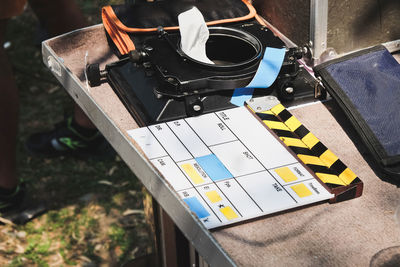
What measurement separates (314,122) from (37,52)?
2.52 m

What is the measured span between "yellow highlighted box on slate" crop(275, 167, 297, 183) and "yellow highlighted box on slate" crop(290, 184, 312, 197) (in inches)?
0.9

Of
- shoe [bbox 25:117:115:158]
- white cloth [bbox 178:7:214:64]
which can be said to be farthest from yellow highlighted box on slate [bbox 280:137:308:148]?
shoe [bbox 25:117:115:158]

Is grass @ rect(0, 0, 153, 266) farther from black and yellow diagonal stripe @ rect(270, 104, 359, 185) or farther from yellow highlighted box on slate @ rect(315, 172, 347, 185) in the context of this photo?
yellow highlighted box on slate @ rect(315, 172, 347, 185)

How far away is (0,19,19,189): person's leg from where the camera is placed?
7.71 feet

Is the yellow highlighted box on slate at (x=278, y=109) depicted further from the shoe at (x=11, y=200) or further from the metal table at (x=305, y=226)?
the shoe at (x=11, y=200)

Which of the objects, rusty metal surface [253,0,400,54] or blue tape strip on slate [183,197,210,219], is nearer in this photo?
blue tape strip on slate [183,197,210,219]

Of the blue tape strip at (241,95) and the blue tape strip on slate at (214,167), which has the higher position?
the blue tape strip at (241,95)

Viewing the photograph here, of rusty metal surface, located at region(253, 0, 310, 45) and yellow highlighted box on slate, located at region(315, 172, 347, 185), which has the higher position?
rusty metal surface, located at region(253, 0, 310, 45)

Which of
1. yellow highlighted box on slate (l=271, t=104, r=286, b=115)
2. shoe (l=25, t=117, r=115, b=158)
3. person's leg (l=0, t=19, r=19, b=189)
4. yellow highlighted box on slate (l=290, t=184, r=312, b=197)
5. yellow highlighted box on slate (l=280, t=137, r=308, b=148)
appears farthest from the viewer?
shoe (l=25, t=117, r=115, b=158)

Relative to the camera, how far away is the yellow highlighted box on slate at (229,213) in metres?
1.12

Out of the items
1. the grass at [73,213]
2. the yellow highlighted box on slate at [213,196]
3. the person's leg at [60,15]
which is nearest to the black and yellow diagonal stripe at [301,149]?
the yellow highlighted box on slate at [213,196]

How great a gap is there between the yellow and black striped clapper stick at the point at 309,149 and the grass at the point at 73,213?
33.1 inches

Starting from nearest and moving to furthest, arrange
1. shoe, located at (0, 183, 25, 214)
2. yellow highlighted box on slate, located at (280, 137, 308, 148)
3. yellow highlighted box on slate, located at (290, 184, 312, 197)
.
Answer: yellow highlighted box on slate, located at (290, 184, 312, 197) → yellow highlighted box on slate, located at (280, 137, 308, 148) → shoe, located at (0, 183, 25, 214)

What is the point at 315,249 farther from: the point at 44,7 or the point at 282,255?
the point at 44,7
